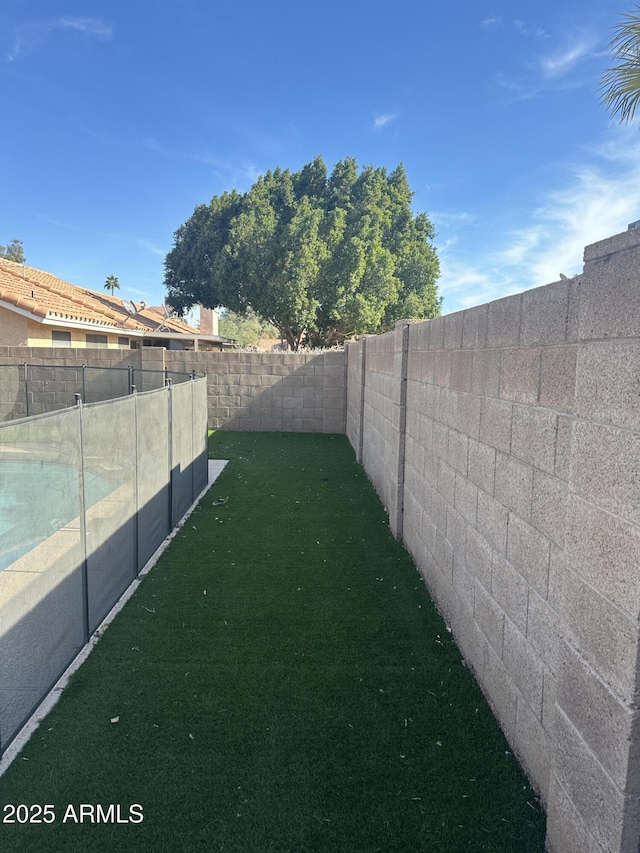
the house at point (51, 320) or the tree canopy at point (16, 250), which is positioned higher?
the tree canopy at point (16, 250)

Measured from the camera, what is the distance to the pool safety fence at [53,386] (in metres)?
11.6

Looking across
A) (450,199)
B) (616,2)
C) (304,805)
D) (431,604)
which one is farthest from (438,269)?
(304,805)

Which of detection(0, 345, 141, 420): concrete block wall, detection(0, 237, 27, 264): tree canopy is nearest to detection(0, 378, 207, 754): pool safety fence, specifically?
detection(0, 345, 141, 420): concrete block wall

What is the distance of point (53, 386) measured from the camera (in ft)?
Result: 40.7

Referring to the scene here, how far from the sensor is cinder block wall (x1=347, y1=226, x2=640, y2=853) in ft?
5.37

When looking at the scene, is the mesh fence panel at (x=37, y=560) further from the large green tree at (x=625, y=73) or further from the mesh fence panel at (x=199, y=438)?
the large green tree at (x=625, y=73)

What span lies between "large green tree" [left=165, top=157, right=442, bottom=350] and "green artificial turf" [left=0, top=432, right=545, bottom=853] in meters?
20.8

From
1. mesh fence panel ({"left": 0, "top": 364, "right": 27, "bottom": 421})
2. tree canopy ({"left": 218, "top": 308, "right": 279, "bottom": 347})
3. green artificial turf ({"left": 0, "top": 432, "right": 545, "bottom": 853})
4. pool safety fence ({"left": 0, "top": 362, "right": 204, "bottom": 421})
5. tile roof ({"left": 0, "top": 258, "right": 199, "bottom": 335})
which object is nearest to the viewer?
green artificial turf ({"left": 0, "top": 432, "right": 545, "bottom": 853})

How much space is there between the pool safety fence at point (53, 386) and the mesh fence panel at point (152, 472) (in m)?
5.66

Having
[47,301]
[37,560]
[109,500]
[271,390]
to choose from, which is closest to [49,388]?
[271,390]

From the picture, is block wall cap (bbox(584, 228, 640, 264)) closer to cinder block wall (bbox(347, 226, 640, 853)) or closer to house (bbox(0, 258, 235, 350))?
cinder block wall (bbox(347, 226, 640, 853))

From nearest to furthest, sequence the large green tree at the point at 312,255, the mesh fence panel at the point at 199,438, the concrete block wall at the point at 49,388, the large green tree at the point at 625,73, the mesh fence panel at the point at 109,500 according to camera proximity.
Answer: the mesh fence panel at the point at 109,500
the large green tree at the point at 625,73
the mesh fence panel at the point at 199,438
the concrete block wall at the point at 49,388
the large green tree at the point at 312,255

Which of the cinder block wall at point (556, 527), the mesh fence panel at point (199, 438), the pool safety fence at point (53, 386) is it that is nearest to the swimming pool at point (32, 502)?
the cinder block wall at point (556, 527)

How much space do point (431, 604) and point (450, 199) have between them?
103ft
